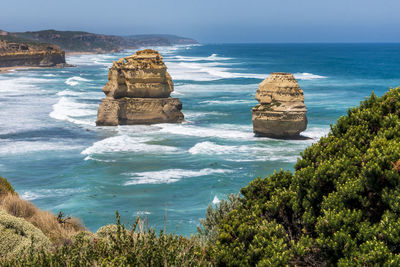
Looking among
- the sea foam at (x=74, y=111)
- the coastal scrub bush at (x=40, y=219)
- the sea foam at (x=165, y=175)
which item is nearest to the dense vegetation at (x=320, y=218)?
the coastal scrub bush at (x=40, y=219)

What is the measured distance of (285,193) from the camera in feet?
23.8

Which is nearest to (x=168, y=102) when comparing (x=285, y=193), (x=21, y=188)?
(x=21, y=188)

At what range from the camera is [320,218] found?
240 inches

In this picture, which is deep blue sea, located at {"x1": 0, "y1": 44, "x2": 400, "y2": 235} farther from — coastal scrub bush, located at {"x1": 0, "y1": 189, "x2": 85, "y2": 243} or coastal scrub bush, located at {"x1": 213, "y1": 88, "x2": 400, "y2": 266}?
coastal scrub bush, located at {"x1": 213, "y1": 88, "x2": 400, "y2": 266}

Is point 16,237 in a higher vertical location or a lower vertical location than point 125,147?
higher

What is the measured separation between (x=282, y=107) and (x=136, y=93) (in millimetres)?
10553

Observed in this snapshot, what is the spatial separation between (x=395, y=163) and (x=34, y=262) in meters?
4.64

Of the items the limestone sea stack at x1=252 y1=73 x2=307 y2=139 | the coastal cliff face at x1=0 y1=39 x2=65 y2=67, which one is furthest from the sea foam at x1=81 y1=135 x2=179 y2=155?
the coastal cliff face at x1=0 y1=39 x2=65 y2=67

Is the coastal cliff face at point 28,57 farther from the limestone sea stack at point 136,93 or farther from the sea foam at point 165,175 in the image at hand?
the sea foam at point 165,175

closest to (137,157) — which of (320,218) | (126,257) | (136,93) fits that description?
(136,93)

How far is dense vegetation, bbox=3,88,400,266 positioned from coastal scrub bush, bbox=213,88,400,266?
1 cm

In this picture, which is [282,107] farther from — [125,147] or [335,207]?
[335,207]

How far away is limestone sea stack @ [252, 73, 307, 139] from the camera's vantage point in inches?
1077

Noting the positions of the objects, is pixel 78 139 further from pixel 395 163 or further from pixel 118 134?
pixel 395 163
